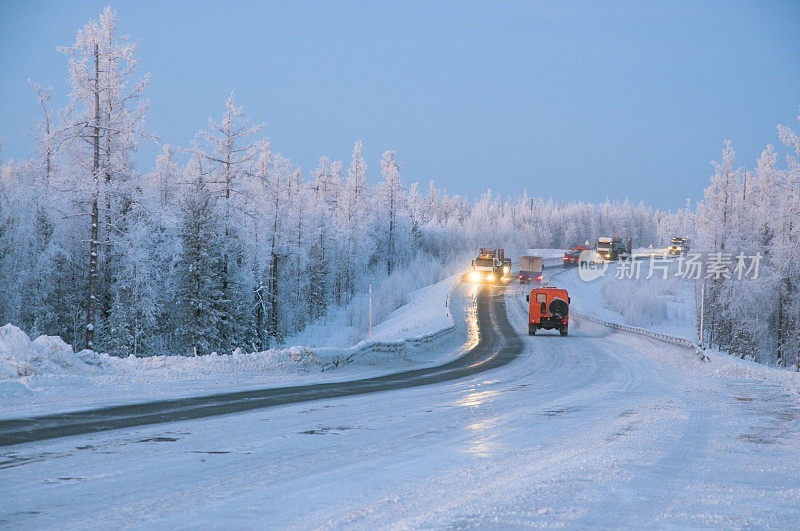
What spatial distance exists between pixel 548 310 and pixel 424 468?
30290 mm

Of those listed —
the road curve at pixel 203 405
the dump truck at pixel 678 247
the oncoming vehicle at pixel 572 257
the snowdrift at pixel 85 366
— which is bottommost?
the road curve at pixel 203 405

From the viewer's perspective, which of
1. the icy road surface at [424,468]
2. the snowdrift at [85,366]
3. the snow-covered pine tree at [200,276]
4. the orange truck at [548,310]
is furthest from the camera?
the snow-covered pine tree at [200,276]

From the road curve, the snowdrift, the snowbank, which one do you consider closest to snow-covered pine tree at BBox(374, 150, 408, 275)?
the snowbank

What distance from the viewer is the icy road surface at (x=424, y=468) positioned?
5102mm

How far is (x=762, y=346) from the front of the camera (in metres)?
51.4

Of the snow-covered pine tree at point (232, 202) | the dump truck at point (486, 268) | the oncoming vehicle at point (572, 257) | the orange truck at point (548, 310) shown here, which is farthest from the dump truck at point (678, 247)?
the snow-covered pine tree at point (232, 202)

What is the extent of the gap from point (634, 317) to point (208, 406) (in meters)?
59.4

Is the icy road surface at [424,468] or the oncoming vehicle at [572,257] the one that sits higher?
the oncoming vehicle at [572,257]

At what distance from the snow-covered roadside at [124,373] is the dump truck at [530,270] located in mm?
52493

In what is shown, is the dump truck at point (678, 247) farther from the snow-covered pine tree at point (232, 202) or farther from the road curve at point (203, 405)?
the road curve at point (203, 405)

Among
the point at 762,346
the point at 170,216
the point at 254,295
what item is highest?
the point at 170,216

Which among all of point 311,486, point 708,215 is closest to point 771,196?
point 708,215

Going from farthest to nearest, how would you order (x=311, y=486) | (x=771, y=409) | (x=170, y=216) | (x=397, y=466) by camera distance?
(x=170, y=216) < (x=771, y=409) < (x=397, y=466) < (x=311, y=486)

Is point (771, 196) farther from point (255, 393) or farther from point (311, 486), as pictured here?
point (311, 486)
